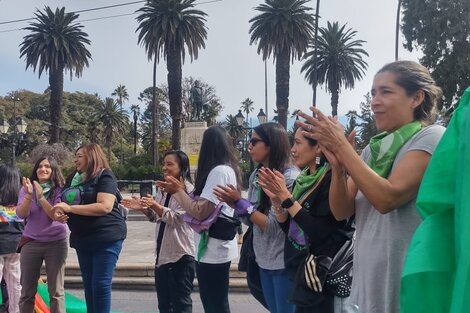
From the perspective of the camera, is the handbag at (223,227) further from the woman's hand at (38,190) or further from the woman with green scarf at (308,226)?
the woman's hand at (38,190)

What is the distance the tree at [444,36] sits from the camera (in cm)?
2659

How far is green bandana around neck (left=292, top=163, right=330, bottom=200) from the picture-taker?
2.67m

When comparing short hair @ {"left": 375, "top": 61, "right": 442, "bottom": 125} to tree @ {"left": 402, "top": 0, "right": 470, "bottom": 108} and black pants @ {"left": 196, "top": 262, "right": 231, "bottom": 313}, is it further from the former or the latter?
tree @ {"left": 402, "top": 0, "right": 470, "bottom": 108}

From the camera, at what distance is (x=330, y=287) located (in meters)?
2.49

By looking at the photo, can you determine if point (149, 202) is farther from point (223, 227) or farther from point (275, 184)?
point (275, 184)

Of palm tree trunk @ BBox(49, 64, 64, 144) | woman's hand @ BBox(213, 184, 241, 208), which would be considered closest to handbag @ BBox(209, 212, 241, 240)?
woman's hand @ BBox(213, 184, 241, 208)

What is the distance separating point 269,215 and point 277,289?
469 millimetres

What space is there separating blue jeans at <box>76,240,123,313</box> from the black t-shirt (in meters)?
0.06

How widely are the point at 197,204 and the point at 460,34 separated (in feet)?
89.2

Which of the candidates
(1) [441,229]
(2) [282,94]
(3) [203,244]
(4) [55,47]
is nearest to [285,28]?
(2) [282,94]

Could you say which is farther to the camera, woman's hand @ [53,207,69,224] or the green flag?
woman's hand @ [53,207,69,224]

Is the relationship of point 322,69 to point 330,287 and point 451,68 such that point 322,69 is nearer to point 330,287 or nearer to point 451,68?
point 451,68

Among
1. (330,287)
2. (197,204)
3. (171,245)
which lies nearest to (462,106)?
(330,287)

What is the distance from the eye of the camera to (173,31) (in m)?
32.9
